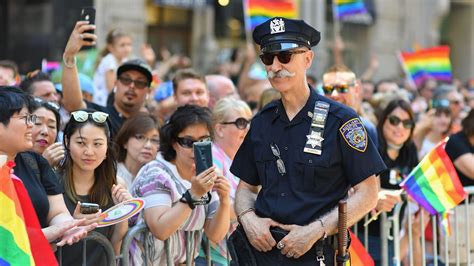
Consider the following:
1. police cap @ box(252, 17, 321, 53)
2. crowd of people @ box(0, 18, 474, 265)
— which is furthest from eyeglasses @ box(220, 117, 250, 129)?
police cap @ box(252, 17, 321, 53)

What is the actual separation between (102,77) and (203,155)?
17.3 ft

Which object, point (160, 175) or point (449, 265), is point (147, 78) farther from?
point (449, 265)

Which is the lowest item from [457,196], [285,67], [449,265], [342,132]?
[449,265]

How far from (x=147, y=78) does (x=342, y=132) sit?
3.23 meters

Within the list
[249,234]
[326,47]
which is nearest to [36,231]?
[249,234]

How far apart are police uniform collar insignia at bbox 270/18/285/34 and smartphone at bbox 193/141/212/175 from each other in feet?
2.36

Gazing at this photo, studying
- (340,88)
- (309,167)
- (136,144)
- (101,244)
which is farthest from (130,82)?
(309,167)

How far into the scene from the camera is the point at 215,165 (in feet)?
17.6

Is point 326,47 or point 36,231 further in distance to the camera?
point 326,47

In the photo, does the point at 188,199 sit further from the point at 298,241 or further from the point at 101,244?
the point at 298,241

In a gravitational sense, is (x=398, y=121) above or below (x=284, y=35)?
below

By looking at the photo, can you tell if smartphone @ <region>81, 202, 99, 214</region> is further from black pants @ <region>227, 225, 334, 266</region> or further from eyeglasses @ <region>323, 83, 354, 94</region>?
eyeglasses @ <region>323, 83, 354, 94</region>

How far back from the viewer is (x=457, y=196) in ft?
21.3

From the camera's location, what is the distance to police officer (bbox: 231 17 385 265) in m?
4.36
